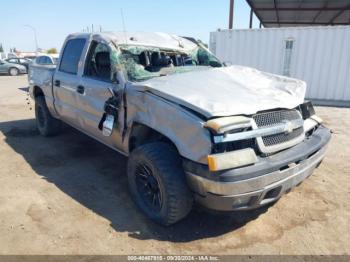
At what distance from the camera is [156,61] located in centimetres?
392

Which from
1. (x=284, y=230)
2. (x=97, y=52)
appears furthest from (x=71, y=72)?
(x=284, y=230)

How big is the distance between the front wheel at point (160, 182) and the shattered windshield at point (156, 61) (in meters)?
0.93

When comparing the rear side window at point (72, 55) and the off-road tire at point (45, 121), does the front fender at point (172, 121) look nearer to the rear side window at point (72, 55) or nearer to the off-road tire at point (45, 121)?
the rear side window at point (72, 55)

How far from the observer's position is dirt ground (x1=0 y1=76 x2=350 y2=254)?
2.80m

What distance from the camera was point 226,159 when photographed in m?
2.45

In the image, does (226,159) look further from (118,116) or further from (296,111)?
(118,116)

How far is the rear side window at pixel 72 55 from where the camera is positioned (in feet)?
14.5

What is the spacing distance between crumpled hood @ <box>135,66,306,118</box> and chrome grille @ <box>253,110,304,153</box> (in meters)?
0.08

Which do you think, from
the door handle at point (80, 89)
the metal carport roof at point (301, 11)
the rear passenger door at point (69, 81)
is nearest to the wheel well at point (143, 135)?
the door handle at point (80, 89)

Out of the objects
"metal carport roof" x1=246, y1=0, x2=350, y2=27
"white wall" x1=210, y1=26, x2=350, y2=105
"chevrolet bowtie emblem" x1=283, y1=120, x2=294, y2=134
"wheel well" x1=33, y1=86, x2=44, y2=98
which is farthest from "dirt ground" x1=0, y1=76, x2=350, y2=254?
"metal carport roof" x1=246, y1=0, x2=350, y2=27

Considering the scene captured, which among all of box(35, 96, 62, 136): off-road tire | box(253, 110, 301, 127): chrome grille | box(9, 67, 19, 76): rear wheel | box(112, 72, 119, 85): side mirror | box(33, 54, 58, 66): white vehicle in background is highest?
box(112, 72, 119, 85): side mirror

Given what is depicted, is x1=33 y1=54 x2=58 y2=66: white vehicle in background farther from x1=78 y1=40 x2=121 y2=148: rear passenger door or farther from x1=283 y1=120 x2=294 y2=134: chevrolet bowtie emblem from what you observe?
x1=283 y1=120 x2=294 y2=134: chevrolet bowtie emblem

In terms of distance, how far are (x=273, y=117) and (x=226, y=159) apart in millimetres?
749

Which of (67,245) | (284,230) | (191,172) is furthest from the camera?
(284,230)
